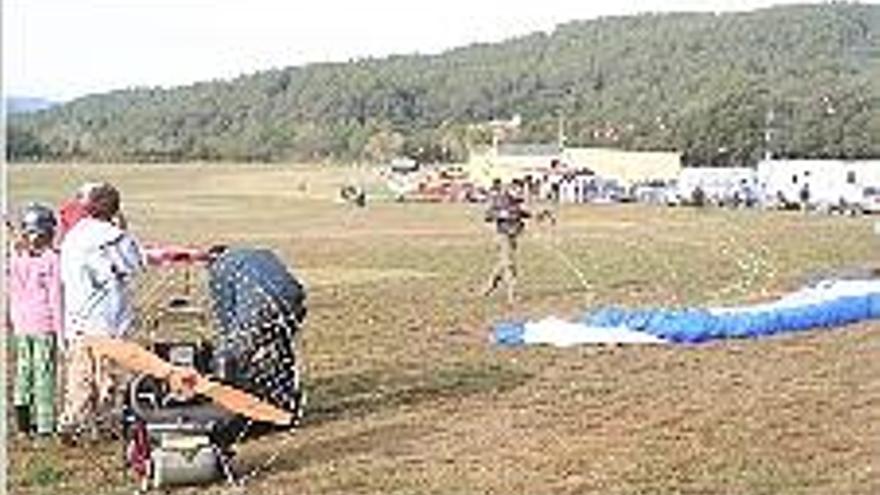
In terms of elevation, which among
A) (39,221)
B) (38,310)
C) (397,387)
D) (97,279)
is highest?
(39,221)

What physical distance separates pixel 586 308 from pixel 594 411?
30.0ft

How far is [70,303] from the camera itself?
34.4 feet

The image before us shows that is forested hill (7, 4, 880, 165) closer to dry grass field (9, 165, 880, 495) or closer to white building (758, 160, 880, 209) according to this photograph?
white building (758, 160, 880, 209)

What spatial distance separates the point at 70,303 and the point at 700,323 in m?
7.89

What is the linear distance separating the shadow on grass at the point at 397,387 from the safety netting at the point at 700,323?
1.73 metres

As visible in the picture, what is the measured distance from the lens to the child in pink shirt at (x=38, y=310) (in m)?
11.6

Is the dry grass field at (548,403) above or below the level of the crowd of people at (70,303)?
below

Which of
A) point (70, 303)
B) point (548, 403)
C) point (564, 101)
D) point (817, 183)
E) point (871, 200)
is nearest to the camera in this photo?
point (70, 303)

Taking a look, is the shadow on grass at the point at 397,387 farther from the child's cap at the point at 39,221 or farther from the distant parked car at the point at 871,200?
the distant parked car at the point at 871,200

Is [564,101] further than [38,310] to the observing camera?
Yes

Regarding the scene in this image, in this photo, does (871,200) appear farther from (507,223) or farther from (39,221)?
(39,221)

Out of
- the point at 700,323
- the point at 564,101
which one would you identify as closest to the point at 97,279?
the point at 700,323

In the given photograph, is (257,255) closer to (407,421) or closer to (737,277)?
(407,421)

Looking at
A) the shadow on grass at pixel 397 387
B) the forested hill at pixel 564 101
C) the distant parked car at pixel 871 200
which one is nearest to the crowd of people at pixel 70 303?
the shadow on grass at pixel 397 387
